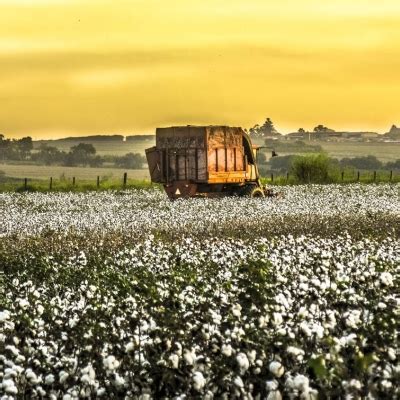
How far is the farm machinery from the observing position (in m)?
43.8

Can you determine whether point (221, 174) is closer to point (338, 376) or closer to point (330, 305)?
point (330, 305)

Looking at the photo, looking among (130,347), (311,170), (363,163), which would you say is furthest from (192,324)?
(363,163)

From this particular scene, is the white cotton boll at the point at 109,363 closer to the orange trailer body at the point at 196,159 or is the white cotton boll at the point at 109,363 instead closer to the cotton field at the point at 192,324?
the cotton field at the point at 192,324

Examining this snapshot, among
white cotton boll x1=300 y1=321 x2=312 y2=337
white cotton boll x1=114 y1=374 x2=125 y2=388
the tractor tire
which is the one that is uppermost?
white cotton boll x1=300 y1=321 x2=312 y2=337

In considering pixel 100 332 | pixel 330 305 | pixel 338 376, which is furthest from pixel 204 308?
pixel 338 376

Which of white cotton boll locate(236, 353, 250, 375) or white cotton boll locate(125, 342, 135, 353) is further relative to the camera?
white cotton boll locate(125, 342, 135, 353)

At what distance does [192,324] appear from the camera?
10062 mm

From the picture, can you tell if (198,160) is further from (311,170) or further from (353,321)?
(353,321)

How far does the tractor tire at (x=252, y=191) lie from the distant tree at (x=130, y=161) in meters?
88.0

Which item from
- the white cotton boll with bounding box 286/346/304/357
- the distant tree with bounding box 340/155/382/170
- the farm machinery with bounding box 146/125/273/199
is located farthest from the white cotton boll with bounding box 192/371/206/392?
the distant tree with bounding box 340/155/382/170

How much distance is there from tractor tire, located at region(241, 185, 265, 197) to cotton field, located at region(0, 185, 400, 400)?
69.4 ft

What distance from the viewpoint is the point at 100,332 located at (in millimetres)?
10000

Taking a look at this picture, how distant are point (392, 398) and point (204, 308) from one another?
3.27 metres

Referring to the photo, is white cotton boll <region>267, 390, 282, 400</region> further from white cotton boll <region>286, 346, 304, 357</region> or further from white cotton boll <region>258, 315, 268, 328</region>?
white cotton boll <region>258, 315, 268, 328</region>
